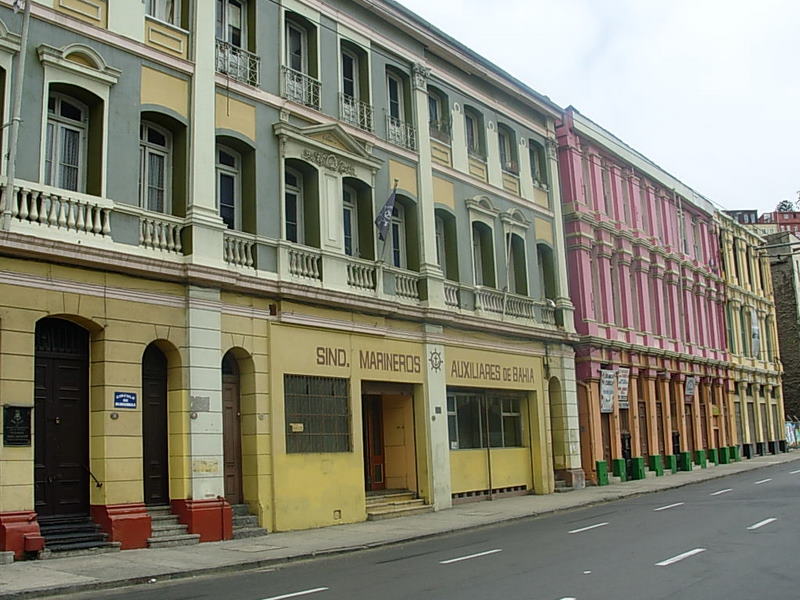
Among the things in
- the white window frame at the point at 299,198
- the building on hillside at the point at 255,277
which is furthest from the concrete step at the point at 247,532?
the white window frame at the point at 299,198

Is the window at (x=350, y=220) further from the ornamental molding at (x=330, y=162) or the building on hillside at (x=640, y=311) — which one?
the building on hillside at (x=640, y=311)

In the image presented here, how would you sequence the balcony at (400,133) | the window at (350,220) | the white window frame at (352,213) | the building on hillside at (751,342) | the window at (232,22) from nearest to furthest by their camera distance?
the window at (232,22)
the window at (350,220)
the white window frame at (352,213)
the balcony at (400,133)
the building on hillside at (751,342)

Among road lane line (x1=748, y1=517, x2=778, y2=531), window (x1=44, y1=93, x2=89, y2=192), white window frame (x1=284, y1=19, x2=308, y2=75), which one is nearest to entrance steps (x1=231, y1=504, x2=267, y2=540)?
window (x1=44, y1=93, x2=89, y2=192)

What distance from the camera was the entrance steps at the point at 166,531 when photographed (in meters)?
15.9

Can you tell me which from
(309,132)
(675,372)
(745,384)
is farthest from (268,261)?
(745,384)

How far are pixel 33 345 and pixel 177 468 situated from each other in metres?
3.71

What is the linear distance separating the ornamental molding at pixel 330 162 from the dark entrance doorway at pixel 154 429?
6.17 metres

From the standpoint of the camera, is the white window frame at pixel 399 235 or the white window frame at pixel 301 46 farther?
the white window frame at pixel 399 235

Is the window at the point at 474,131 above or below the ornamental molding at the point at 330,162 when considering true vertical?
above

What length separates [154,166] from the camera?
712 inches

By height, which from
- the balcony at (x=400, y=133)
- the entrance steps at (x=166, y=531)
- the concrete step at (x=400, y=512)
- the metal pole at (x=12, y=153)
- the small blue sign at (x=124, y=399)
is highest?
the balcony at (x=400, y=133)

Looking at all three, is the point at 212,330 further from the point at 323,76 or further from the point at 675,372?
the point at 675,372

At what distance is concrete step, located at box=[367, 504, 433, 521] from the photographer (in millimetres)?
21403

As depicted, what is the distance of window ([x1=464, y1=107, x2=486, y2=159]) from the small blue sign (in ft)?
49.4
